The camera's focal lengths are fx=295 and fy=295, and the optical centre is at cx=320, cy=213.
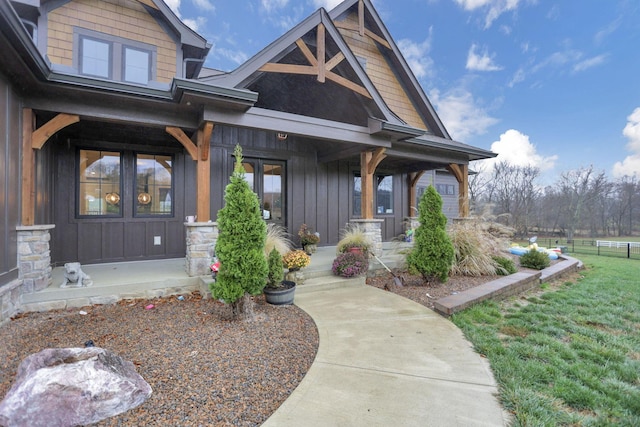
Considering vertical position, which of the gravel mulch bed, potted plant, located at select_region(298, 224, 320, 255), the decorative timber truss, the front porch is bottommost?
the gravel mulch bed

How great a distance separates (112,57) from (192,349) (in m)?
5.65

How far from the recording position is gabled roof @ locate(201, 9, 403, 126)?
5.29m

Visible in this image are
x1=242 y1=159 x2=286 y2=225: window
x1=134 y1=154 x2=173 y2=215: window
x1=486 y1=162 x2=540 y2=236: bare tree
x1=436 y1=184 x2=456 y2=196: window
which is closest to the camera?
x1=134 y1=154 x2=173 y2=215: window

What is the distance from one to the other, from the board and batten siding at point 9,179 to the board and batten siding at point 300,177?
3.25 metres

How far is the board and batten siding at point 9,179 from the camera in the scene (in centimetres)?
334

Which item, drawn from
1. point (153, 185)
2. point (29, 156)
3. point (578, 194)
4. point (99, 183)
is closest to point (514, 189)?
point (578, 194)

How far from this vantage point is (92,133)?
5633 millimetres

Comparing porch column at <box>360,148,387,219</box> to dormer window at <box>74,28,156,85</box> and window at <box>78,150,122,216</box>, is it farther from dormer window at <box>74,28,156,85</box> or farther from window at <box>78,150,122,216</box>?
window at <box>78,150,122,216</box>

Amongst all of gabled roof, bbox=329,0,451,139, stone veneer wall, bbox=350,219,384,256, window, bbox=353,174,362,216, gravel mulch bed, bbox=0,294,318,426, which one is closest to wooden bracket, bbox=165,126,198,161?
gravel mulch bed, bbox=0,294,318,426

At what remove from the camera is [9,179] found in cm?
351

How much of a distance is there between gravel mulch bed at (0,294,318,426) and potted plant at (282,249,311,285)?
0.77 metres

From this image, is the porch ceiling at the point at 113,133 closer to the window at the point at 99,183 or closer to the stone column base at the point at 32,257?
the window at the point at 99,183

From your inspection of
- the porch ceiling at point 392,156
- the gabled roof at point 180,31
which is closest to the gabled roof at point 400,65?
the porch ceiling at point 392,156

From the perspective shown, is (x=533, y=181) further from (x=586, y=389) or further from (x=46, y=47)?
(x=46, y=47)
